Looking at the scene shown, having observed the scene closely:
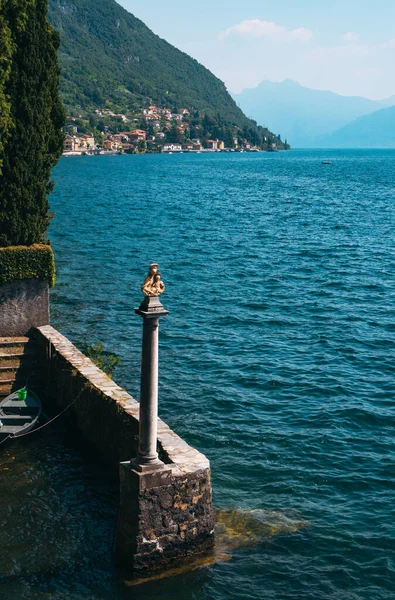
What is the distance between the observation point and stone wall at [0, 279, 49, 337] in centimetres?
2162

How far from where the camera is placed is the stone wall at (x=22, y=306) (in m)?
21.6

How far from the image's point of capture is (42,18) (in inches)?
894

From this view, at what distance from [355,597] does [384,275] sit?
30.3 metres

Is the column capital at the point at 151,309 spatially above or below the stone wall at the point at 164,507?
above

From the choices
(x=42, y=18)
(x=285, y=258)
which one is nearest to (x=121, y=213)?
(x=285, y=258)

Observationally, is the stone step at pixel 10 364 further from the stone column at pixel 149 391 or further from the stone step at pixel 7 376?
the stone column at pixel 149 391

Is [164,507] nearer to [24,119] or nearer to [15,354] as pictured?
[15,354]

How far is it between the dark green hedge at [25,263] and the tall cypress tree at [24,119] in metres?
0.75

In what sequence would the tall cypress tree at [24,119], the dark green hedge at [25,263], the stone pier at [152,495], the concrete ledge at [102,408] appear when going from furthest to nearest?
the tall cypress tree at [24,119], the dark green hedge at [25,263], the concrete ledge at [102,408], the stone pier at [152,495]

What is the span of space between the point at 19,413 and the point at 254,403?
23.1ft

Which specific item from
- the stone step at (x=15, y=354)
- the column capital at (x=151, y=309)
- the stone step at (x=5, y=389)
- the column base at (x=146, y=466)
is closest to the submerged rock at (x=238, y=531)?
the column base at (x=146, y=466)

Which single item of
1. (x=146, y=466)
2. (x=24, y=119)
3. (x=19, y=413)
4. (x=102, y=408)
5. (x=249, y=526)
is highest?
(x=24, y=119)

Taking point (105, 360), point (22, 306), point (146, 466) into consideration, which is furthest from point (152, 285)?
point (105, 360)

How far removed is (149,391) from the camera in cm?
1277
